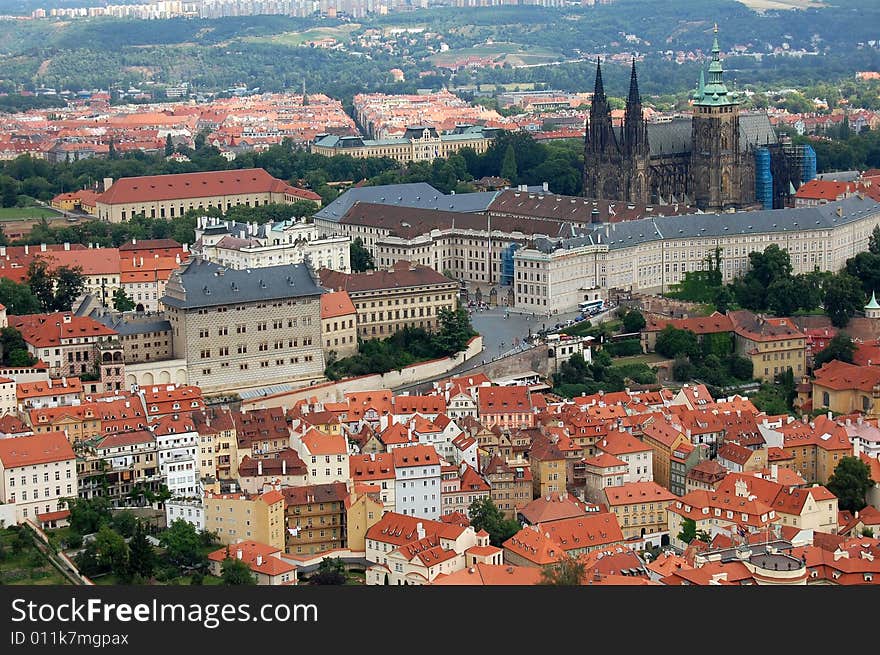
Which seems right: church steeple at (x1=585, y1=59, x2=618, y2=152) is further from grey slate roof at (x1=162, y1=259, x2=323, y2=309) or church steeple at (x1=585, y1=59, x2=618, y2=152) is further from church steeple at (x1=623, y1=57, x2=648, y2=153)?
grey slate roof at (x1=162, y1=259, x2=323, y2=309)

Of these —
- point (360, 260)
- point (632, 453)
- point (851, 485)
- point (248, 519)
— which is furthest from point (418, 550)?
point (360, 260)

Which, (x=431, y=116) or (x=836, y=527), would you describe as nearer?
(x=836, y=527)

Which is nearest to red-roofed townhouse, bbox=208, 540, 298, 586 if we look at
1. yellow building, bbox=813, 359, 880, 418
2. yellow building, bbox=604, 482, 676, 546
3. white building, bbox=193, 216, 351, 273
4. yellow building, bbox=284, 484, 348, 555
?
yellow building, bbox=284, 484, 348, 555

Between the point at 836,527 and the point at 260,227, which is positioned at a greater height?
the point at 260,227

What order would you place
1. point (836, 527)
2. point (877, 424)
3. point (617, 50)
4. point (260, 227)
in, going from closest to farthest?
1. point (836, 527)
2. point (877, 424)
3. point (260, 227)
4. point (617, 50)

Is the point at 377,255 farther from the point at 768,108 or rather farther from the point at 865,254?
the point at 768,108

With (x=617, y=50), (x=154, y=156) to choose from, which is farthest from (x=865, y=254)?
(x=617, y=50)
